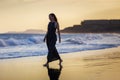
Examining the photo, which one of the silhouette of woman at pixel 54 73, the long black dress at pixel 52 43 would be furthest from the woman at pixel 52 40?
the silhouette of woman at pixel 54 73

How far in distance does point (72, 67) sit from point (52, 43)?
1.46 ft

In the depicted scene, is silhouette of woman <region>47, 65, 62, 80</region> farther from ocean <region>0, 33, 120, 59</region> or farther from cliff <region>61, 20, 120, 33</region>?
cliff <region>61, 20, 120, 33</region>

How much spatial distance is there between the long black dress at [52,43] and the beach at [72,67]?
7 centimetres

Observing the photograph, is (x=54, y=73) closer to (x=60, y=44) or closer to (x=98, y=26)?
(x=60, y=44)

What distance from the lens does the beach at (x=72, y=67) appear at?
16.2 ft

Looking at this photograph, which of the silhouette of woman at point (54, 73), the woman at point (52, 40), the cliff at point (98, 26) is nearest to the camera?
the silhouette of woman at point (54, 73)

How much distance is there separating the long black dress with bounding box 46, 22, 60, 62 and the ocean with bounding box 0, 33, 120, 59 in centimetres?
6

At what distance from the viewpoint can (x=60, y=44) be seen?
5.21m

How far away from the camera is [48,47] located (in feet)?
17.0

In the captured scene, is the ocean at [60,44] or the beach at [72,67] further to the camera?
the ocean at [60,44]

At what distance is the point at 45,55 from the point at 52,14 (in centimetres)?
60

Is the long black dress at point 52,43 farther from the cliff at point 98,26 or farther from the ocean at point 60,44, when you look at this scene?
the cliff at point 98,26

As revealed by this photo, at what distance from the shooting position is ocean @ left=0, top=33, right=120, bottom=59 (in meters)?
5.23

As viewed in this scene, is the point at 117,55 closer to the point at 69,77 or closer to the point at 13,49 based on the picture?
the point at 69,77
